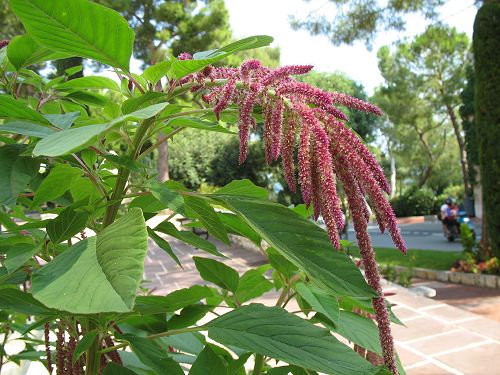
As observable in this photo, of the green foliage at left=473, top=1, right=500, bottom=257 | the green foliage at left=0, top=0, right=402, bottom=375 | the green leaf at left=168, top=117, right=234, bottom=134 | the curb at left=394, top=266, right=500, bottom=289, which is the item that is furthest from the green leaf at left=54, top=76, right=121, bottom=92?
the green foliage at left=473, top=1, right=500, bottom=257

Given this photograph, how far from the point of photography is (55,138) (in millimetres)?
379

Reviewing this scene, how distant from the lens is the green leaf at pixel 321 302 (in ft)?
2.01

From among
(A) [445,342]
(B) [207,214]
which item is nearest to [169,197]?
(B) [207,214]

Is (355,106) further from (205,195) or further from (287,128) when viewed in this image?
(205,195)

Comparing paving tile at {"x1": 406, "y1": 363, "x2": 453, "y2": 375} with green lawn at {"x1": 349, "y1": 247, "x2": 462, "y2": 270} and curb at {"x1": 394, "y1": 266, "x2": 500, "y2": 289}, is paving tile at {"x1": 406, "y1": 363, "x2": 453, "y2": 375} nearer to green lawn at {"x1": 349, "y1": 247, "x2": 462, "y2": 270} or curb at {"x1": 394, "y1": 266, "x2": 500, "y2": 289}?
curb at {"x1": 394, "y1": 266, "x2": 500, "y2": 289}

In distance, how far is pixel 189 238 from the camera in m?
0.64

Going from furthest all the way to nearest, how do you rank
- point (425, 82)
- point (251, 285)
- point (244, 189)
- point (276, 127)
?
point (425, 82) → point (251, 285) → point (244, 189) → point (276, 127)

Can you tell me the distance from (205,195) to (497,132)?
7.04m

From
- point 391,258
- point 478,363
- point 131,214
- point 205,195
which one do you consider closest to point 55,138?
point 131,214

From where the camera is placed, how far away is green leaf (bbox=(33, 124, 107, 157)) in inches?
13.1

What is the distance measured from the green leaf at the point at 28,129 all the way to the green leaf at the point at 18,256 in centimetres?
13

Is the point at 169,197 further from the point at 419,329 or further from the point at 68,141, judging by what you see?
the point at 419,329

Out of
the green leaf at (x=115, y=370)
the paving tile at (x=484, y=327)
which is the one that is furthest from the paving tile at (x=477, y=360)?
the green leaf at (x=115, y=370)

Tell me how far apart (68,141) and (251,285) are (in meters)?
0.53
